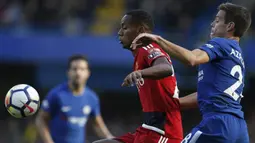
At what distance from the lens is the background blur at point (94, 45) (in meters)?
18.6

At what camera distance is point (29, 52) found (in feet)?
61.6

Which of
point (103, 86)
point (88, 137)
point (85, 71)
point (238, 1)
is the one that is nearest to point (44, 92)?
point (103, 86)

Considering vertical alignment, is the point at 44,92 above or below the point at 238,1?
below

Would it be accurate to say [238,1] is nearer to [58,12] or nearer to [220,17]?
[58,12]

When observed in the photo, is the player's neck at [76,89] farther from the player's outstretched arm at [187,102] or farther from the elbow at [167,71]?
the elbow at [167,71]

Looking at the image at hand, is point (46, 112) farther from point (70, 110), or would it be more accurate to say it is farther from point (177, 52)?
point (177, 52)

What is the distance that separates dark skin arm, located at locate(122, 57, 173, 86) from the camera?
5777 millimetres

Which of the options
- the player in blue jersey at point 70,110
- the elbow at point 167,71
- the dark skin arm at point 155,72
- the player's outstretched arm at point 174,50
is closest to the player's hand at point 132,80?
the dark skin arm at point 155,72

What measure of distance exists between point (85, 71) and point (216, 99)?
4752mm

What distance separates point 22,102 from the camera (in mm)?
8273

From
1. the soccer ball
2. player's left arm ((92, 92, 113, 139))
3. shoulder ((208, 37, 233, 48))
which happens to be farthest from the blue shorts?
player's left arm ((92, 92, 113, 139))

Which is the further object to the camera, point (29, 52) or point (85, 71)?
point (29, 52)

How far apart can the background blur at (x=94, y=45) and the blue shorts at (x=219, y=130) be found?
1105 centimetres

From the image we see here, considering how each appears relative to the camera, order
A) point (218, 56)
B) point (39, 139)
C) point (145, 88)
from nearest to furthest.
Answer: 1. point (218, 56)
2. point (145, 88)
3. point (39, 139)
